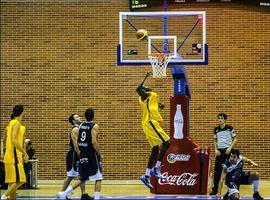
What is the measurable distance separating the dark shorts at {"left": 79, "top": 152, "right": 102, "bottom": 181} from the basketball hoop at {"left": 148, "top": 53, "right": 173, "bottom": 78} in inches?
87.7

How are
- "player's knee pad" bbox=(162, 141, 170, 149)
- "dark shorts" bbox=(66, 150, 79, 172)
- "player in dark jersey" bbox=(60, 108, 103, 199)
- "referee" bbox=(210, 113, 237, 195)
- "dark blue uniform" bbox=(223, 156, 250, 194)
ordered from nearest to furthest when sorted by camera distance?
"player in dark jersey" bbox=(60, 108, 103, 199)
"dark blue uniform" bbox=(223, 156, 250, 194)
"player's knee pad" bbox=(162, 141, 170, 149)
"dark shorts" bbox=(66, 150, 79, 172)
"referee" bbox=(210, 113, 237, 195)

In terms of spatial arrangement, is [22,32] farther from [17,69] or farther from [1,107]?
[1,107]

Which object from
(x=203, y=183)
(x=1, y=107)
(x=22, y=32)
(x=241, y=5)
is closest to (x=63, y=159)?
(x=1, y=107)

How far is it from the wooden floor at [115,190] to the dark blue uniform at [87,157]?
224 cm

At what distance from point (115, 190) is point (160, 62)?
386 cm

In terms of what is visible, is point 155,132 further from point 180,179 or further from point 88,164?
point 88,164

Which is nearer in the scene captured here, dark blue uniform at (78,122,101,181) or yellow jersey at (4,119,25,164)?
yellow jersey at (4,119,25,164)

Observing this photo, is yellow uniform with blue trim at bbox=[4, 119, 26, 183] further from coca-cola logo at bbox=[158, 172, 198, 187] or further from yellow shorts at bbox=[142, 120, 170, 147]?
coca-cola logo at bbox=[158, 172, 198, 187]

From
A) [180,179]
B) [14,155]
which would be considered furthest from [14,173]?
[180,179]

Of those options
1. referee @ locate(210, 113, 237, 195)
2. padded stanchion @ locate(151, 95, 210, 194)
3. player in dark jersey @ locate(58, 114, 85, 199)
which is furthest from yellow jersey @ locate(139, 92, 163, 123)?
referee @ locate(210, 113, 237, 195)

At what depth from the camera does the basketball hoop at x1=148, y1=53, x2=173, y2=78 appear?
Answer: 11.9 meters

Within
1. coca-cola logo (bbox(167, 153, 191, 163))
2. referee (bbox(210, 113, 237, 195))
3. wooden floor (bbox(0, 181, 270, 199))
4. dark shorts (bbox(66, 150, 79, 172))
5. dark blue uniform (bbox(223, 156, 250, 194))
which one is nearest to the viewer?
dark blue uniform (bbox(223, 156, 250, 194))

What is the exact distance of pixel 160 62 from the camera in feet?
39.3

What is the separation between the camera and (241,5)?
1582 cm
